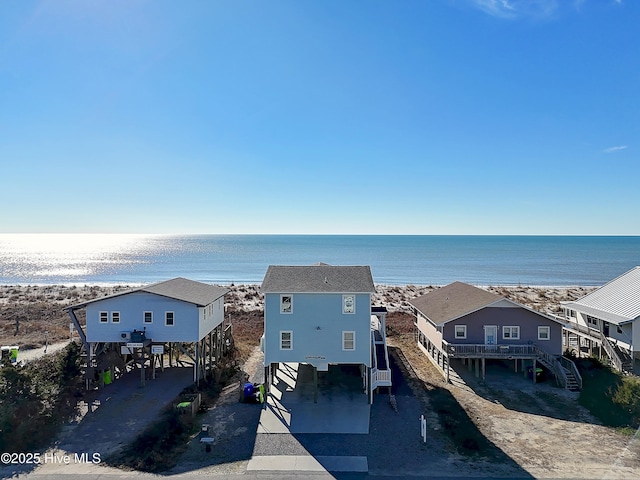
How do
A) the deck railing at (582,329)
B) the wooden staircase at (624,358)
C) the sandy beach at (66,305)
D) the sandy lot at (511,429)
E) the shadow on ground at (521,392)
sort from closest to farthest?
the sandy lot at (511,429), the shadow on ground at (521,392), the wooden staircase at (624,358), the deck railing at (582,329), the sandy beach at (66,305)

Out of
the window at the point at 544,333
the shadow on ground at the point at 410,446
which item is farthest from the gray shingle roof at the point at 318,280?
the window at the point at 544,333

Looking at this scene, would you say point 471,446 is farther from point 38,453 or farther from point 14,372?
point 14,372

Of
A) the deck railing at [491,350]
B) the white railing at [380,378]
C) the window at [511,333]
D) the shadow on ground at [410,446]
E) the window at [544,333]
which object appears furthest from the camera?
the window at [511,333]

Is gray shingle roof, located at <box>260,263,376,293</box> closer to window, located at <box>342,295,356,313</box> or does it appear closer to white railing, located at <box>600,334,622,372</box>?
window, located at <box>342,295,356,313</box>

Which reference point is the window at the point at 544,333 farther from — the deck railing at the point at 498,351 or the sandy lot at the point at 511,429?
the sandy lot at the point at 511,429

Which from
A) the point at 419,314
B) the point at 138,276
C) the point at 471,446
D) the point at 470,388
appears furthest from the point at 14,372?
the point at 138,276

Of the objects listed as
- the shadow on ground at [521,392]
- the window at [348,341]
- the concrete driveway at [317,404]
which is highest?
the window at [348,341]

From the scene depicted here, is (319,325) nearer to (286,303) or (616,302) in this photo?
(286,303)
